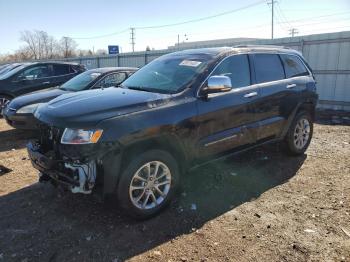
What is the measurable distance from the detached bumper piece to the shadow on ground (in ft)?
1.70

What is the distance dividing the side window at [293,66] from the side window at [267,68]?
0.55 feet

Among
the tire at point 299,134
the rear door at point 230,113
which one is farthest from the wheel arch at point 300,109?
the rear door at point 230,113

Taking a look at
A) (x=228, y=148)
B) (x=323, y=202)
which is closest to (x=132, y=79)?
(x=228, y=148)

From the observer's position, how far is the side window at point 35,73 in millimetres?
10539

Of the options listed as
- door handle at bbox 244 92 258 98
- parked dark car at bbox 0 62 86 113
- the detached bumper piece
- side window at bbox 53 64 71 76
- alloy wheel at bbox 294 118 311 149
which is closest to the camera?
the detached bumper piece

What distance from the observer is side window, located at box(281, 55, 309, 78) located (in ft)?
18.9

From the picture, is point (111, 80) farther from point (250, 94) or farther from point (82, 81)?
point (250, 94)

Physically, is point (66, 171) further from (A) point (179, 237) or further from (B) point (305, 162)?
(B) point (305, 162)

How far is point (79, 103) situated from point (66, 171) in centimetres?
80

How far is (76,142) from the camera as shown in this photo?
11.4ft

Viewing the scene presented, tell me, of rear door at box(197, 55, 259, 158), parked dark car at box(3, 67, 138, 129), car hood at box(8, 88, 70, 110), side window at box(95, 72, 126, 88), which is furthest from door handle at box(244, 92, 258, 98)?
car hood at box(8, 88, 70, 110)

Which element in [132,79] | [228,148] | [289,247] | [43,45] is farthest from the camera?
[43,45]

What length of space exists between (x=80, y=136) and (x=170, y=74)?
166 centimetres

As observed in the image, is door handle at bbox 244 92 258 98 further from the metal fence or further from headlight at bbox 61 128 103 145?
the metal fence
